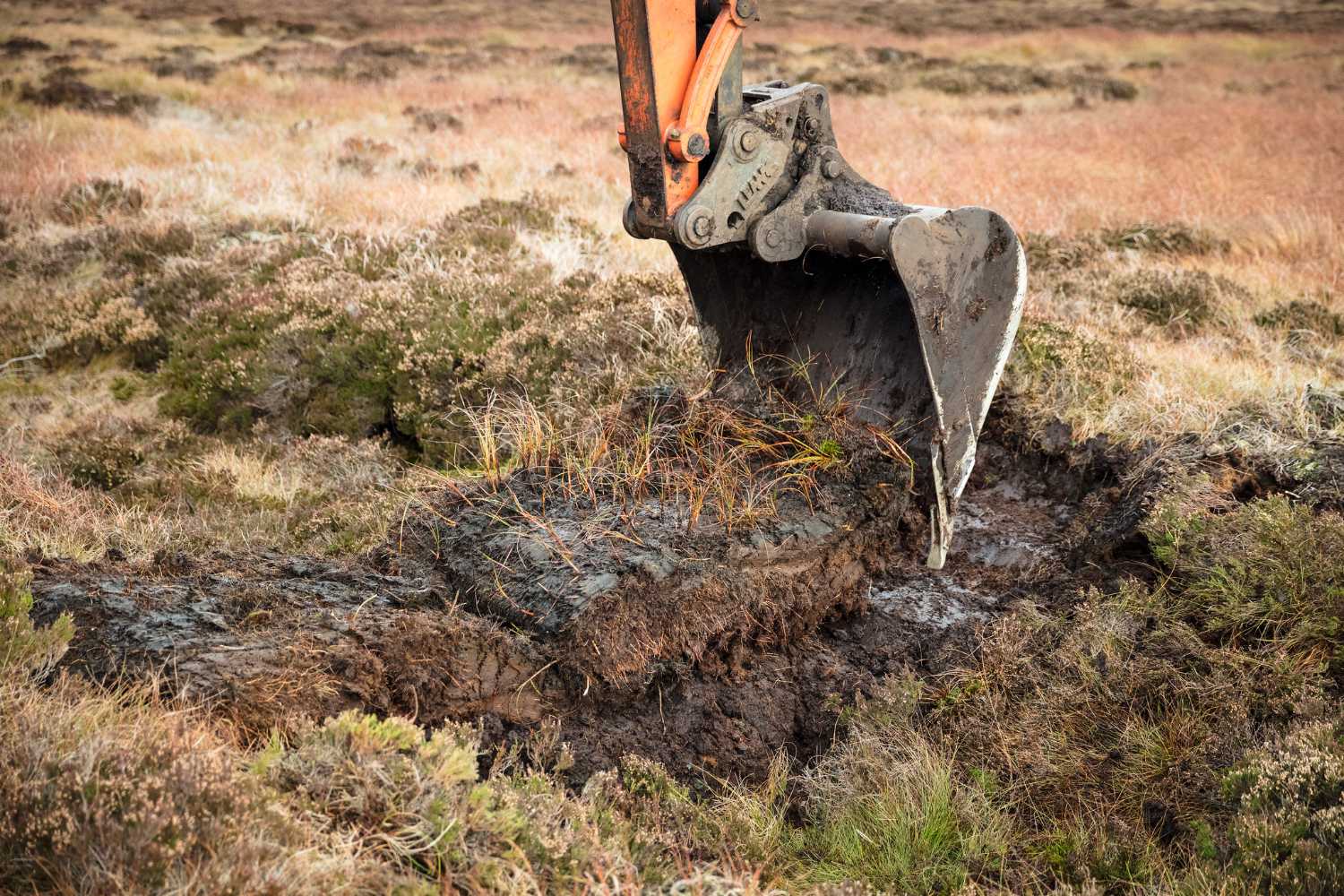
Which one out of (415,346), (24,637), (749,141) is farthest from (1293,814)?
(415,346)

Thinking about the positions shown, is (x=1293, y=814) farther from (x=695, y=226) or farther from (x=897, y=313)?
(x=695, y=226)

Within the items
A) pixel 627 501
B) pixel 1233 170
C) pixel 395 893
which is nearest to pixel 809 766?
pixel 627 501

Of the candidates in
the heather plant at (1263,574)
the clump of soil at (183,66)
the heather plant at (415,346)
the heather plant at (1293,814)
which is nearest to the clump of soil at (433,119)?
the clump of soil at (183,66)

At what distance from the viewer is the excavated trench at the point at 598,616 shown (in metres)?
3.23

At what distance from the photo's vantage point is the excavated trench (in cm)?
323

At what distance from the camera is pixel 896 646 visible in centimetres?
429

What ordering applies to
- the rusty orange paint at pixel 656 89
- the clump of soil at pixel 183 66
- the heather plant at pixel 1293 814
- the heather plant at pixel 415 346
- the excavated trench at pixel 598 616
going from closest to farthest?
the heather plant at pixel 1293 814
the excavated trench at pixel 598 616
the rusty orange paint at pixel 656 89
the heather plant at pixel 415 346
the clump of soil at pixel 183 66

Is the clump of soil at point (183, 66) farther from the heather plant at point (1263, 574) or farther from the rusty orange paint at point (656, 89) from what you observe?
the heather plant at point (1263, 574)

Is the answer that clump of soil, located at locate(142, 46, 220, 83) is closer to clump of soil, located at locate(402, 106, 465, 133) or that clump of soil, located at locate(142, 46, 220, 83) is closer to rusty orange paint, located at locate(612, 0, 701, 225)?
clump of soil, located at locate(402, 106, 465, 133)

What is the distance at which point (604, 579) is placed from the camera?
3783 mm

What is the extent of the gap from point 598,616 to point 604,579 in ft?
0.54

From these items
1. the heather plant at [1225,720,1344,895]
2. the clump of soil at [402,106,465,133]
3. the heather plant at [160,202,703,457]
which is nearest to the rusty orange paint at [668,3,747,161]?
the heather plant at [160,202,703,457]

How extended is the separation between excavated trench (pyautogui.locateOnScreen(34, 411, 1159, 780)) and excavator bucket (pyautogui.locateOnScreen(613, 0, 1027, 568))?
16.6 inches

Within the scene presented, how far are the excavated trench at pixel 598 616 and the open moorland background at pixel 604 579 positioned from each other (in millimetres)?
17
